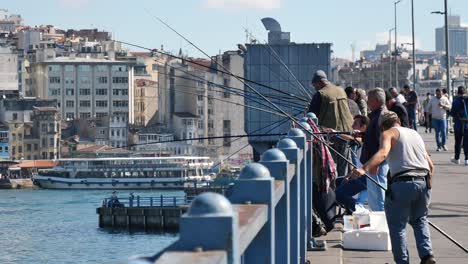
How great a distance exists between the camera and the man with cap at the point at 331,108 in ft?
36.3

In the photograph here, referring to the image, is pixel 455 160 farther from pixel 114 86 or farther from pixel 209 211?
pixel 114 86

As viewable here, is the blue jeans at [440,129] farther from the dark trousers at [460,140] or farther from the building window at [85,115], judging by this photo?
the building window at [85,115]

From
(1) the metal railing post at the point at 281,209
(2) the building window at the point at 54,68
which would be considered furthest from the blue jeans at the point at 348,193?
(2) the building window at the point at 54,68

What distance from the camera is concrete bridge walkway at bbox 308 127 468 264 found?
28.8 ft

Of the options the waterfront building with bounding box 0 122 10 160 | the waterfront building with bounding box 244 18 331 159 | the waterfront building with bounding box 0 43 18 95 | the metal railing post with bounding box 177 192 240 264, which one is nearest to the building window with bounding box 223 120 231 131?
the waterfront building with bounding box 0 122 10 160

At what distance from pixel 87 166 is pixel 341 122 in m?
103

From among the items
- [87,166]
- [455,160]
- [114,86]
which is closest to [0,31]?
[114,86]

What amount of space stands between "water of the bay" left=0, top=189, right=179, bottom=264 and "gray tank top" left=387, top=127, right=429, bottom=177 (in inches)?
1248

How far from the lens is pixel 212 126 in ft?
431

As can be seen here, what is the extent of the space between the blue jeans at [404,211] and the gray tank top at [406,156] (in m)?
0.08

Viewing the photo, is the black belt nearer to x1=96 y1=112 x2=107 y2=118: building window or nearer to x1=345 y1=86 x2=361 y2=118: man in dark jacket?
x1=345 y1=86 x2=361 y2=118: man in dark jacket

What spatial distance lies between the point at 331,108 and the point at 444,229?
50.0 inches

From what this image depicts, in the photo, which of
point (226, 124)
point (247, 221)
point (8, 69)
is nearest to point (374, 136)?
point (247, 221)

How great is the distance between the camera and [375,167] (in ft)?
24.9
